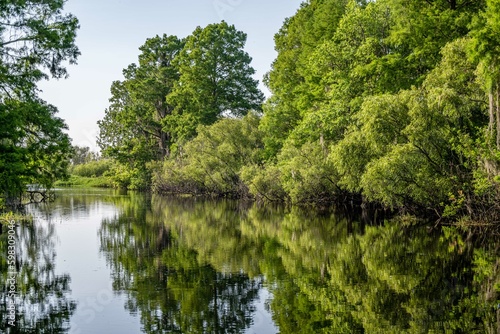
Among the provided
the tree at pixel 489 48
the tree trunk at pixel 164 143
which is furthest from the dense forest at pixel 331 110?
the tree trunk at pixel 164 143

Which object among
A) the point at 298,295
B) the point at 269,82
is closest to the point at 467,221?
the point at 298,295

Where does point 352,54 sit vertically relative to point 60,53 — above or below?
above

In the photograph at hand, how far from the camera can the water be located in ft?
29.1

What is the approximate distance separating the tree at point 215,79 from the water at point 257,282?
108 feet

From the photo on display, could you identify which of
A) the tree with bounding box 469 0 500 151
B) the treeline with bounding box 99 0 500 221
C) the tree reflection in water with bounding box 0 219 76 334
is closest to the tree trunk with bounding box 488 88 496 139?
the treeline with bounding box 99 0 500 221

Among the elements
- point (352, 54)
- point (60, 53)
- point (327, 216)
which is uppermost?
point (352, 54)

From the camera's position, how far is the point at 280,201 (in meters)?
38.9

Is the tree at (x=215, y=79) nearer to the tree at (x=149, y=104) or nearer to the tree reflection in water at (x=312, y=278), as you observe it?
the tree at (x=149, y=104)

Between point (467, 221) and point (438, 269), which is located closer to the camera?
point (438, 269)

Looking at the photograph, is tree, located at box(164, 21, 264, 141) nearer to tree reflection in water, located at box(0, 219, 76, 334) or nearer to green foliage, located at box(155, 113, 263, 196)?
green foliage, located at box(155, 113, 263, 196)

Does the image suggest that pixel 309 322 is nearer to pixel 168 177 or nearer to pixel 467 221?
pixel 467 221

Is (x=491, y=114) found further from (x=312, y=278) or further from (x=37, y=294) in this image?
(x=37, y=294)

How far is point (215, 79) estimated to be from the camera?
53.9 metres

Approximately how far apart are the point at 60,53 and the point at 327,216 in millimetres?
16009
